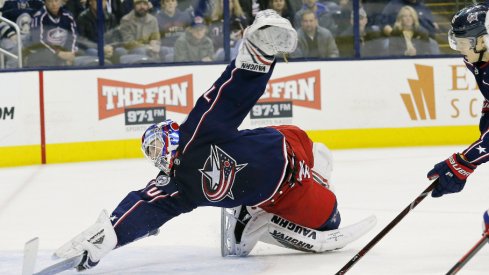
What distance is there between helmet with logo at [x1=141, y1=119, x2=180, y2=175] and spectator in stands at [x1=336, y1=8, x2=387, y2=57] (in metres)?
4.10

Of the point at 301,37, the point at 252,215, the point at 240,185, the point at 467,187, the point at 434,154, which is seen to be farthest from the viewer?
the point at 301,37

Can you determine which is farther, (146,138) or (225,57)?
(225,57)

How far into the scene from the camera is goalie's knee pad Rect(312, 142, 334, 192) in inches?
164

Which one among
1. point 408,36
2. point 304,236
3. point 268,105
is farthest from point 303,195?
point 408,36

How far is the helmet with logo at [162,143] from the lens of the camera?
3783 mm

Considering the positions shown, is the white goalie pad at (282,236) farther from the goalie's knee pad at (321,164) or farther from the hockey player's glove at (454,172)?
the hockey player's glove at (454,172)

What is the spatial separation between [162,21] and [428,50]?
2.00 m

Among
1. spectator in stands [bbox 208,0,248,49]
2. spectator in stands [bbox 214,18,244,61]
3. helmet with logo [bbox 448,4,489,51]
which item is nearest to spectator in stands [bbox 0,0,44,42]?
spectator in stands [bbox 208,0,248,49]

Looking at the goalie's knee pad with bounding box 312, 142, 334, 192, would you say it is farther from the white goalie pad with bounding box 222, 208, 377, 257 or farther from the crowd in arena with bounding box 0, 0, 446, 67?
the crowd in arena with bounding box 0, 0, 446, 67

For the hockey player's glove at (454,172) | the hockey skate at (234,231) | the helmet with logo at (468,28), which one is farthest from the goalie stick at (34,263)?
the helmet with logo at (468,28)

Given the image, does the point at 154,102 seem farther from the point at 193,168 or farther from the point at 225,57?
the point at 193,168

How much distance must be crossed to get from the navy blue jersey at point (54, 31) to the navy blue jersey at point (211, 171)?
3.67 metres

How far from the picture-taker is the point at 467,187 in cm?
568

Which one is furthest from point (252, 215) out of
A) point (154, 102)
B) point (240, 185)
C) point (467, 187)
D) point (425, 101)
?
point (425, 101)
